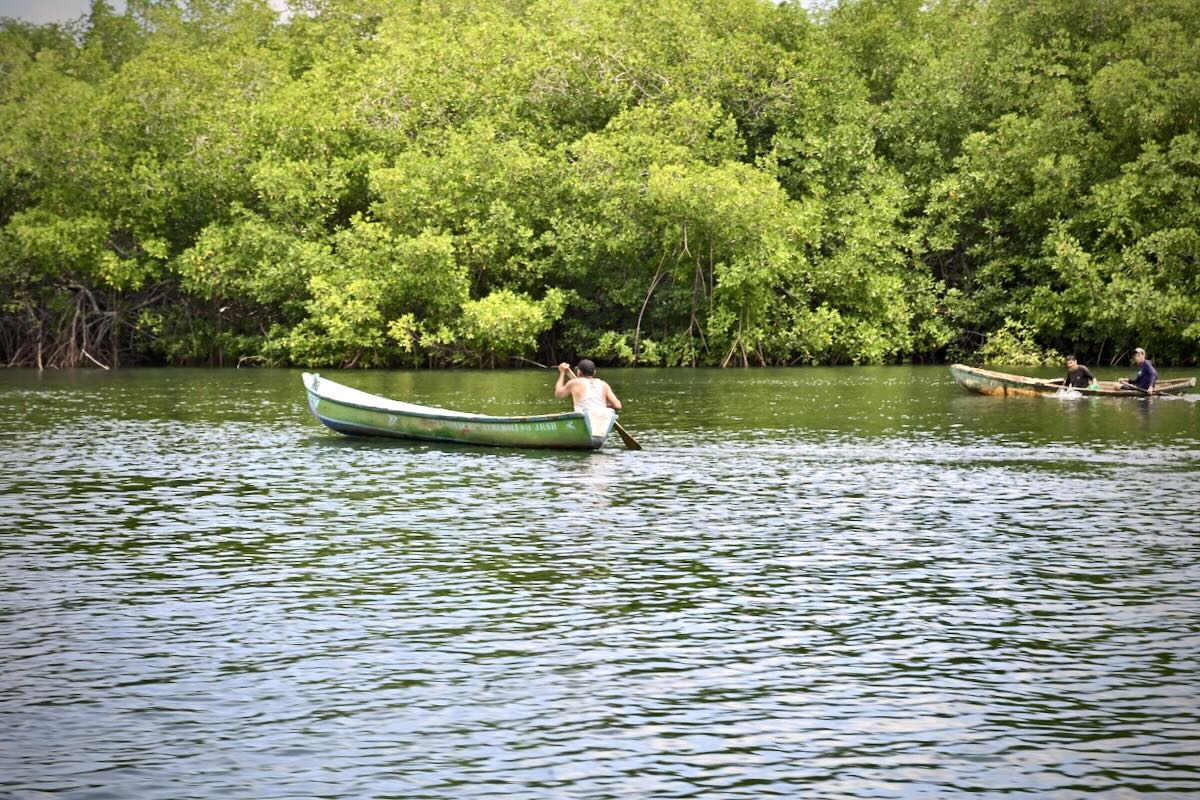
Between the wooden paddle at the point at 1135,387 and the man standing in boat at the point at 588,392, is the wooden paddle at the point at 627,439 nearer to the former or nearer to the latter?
the man standing in boat at the point at 588,392

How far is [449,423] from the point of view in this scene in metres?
30.2

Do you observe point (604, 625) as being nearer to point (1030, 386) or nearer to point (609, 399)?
point (609, 399)

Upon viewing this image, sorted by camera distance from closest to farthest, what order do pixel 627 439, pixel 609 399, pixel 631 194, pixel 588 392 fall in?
pixel 588 392 → pixel 609 399 → pixel 627 439 → pixel 631 194

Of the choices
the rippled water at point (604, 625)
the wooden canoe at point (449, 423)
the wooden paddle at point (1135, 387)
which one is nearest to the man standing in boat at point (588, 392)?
the wooden canoe at point (449, 423)

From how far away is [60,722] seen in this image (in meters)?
10.9

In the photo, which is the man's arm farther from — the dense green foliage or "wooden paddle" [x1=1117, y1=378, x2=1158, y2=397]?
the dense green foliage

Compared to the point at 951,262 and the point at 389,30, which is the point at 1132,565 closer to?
the point at 951,262

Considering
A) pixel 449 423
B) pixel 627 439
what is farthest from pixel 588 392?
pixel 449 423

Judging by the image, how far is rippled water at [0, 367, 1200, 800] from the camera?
9.92m

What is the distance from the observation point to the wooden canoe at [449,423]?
28797 mm

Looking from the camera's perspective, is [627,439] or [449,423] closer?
[627,439]

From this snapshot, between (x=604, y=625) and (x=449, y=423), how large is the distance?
1665 cm

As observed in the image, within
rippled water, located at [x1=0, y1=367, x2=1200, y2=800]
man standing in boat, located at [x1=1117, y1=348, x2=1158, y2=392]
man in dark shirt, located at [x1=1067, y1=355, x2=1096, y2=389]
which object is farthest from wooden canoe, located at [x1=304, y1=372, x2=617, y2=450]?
man standing in boat, located at [x1=1117, y1=348, x2=1158, y2=392]

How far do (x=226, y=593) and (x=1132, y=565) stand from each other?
31.3ft
